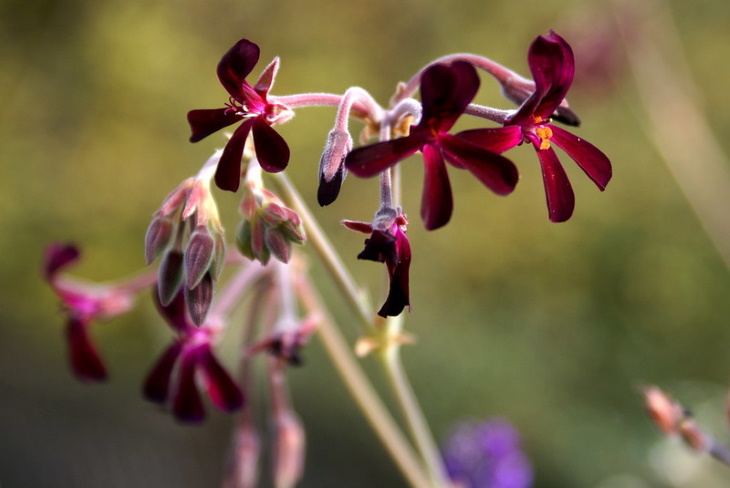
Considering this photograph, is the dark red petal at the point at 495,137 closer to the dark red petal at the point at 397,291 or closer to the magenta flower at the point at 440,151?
the magenta flower at the point at 440,151

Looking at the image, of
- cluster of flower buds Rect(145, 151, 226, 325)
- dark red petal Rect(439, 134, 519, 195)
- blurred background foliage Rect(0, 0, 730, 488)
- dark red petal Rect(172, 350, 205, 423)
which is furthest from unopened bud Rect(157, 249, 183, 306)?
blurred background foliage Rect(0, 0, 730, 488)

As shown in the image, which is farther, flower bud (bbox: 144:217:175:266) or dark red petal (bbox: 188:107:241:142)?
flower bud (bbox: 144:217:175:266)

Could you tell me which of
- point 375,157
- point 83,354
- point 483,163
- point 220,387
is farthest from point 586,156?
point 83,354

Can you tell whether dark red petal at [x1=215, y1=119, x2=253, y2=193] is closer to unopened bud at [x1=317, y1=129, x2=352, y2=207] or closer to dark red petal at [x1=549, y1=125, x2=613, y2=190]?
unopened bud at [x1=317, y1=129, x2=352, y2=207]

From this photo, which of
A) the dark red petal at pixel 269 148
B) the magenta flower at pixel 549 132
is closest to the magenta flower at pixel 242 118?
the dark red petal at pixel 269 148


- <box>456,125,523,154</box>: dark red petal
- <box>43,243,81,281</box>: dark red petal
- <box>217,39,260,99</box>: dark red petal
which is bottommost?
<box>456,125,523,154</box>: dark red petal

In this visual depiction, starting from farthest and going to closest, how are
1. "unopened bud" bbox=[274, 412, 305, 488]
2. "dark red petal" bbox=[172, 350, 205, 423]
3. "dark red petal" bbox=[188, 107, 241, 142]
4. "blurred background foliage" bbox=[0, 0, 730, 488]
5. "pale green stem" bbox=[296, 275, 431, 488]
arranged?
"blurred background foliage" bbox=[0, 0, 730, 488], "unopened bud" bbox=[274, 412, 305, 488], "pale green stem" bbox=[296, 275, 431, 488], "dark red petal" bbox=[172, 350, 205, 423], "dark red petal" bbox=[188, 107, 241, 142]

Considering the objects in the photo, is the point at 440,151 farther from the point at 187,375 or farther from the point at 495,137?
the point at 187,375
